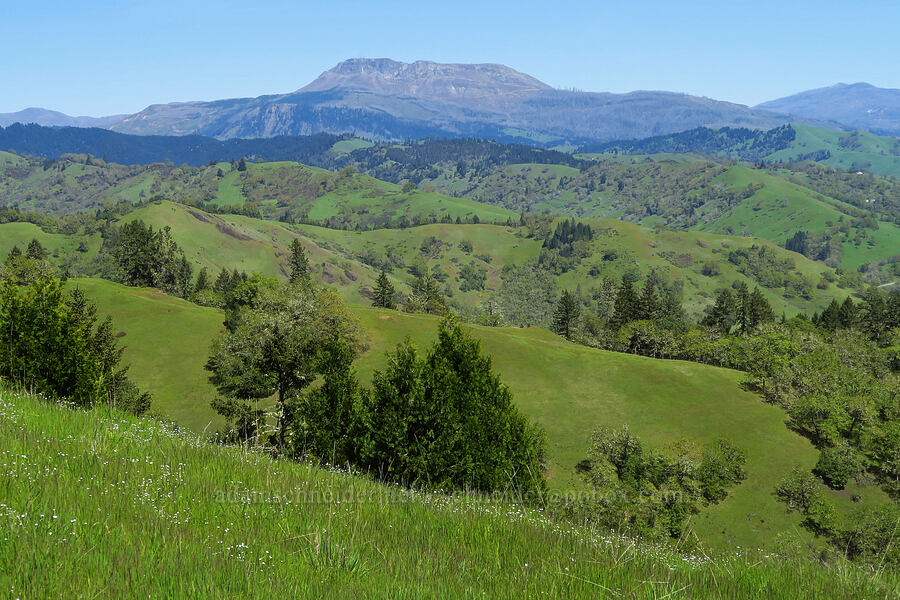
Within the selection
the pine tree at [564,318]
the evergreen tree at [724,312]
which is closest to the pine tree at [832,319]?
the evergreen tree at [724,312]

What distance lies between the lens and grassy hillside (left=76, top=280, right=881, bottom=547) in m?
78.2

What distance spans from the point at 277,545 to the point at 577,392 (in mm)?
102962

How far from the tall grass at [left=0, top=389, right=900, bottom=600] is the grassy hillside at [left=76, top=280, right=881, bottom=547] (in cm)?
6437

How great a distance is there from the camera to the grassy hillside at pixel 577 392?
257ft

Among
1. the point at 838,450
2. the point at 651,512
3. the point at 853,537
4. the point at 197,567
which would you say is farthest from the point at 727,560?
the point at 838,450

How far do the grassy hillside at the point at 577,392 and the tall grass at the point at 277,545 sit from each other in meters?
64.4

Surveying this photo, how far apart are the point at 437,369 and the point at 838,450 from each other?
7880 cm

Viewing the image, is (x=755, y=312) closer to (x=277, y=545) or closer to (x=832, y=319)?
(x=832, y=319)

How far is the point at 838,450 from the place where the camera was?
80625 millimetres

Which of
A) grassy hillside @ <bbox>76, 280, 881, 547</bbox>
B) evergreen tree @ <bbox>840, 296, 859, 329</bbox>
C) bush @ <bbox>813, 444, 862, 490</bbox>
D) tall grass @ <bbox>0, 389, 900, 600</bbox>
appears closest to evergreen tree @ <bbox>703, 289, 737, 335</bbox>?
evergreen tree @ <bbox>840, 296, 859, 329</bbox>

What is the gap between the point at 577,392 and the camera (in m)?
104

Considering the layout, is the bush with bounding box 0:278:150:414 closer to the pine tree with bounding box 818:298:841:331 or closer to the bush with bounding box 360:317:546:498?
→ the bush with bounding box 360:317:546:498

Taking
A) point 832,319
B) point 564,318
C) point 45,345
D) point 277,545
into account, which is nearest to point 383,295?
point 564,318

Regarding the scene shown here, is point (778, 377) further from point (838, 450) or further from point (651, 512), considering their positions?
point (651, 512)
